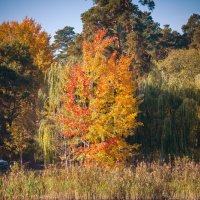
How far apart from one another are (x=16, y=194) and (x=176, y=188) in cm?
627

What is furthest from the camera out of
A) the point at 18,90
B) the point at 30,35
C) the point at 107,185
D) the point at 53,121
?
the point at 30,35

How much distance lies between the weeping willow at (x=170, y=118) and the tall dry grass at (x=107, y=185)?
7009mm

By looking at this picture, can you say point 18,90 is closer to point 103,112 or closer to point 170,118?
point 103,112

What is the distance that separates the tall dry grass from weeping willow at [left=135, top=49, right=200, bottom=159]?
7009 mm

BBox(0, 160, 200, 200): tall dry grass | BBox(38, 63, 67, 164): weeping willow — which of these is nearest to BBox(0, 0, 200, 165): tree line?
BBox(38, 63, 67, 164): weeping willow

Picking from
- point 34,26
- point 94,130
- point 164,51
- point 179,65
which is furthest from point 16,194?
point 164,51

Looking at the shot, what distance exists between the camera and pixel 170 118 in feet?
72.0

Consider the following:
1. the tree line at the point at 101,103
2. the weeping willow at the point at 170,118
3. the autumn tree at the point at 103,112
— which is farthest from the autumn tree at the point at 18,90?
the weeping willow at the point at 170,118

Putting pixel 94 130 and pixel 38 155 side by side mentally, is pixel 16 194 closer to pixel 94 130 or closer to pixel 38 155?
pixel 94 130

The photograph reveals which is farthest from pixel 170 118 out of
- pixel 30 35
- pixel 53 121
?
pixel 30 35

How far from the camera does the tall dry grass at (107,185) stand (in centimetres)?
1327

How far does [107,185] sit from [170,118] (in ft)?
31.9

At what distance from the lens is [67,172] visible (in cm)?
1438

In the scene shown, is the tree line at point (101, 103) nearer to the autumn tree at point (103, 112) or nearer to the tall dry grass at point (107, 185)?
the autumn tree at point (103, 112)
